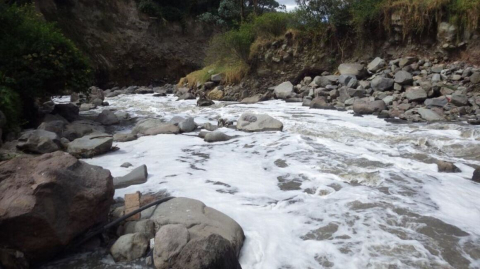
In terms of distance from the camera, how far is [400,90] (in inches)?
439

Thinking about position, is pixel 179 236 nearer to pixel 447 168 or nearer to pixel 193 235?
pixel 193 235

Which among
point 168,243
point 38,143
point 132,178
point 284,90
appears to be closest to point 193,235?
point 168,243

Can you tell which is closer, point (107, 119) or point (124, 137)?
point (124, 137)

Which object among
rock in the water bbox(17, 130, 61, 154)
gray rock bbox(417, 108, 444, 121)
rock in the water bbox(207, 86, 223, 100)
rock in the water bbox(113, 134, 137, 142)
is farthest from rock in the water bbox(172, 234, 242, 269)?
rock in the water bbox(207, 86, 223, 100)

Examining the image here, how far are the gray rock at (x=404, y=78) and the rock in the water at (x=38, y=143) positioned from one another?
9249mm

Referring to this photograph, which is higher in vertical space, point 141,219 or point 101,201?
point 101,201

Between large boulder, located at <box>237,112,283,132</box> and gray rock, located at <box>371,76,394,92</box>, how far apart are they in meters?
4.61

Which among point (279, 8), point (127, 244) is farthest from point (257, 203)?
point (279, 8)

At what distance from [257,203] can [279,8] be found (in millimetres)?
22129

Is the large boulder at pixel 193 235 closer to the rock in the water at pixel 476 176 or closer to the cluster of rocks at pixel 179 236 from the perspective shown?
the cluster of rocks at pixel 179 236

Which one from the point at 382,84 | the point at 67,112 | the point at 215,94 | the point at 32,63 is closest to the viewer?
the point at 32,63

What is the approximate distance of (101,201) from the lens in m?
3.57

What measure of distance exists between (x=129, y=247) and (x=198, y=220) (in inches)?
26.3

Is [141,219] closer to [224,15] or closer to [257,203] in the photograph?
[257,203]
